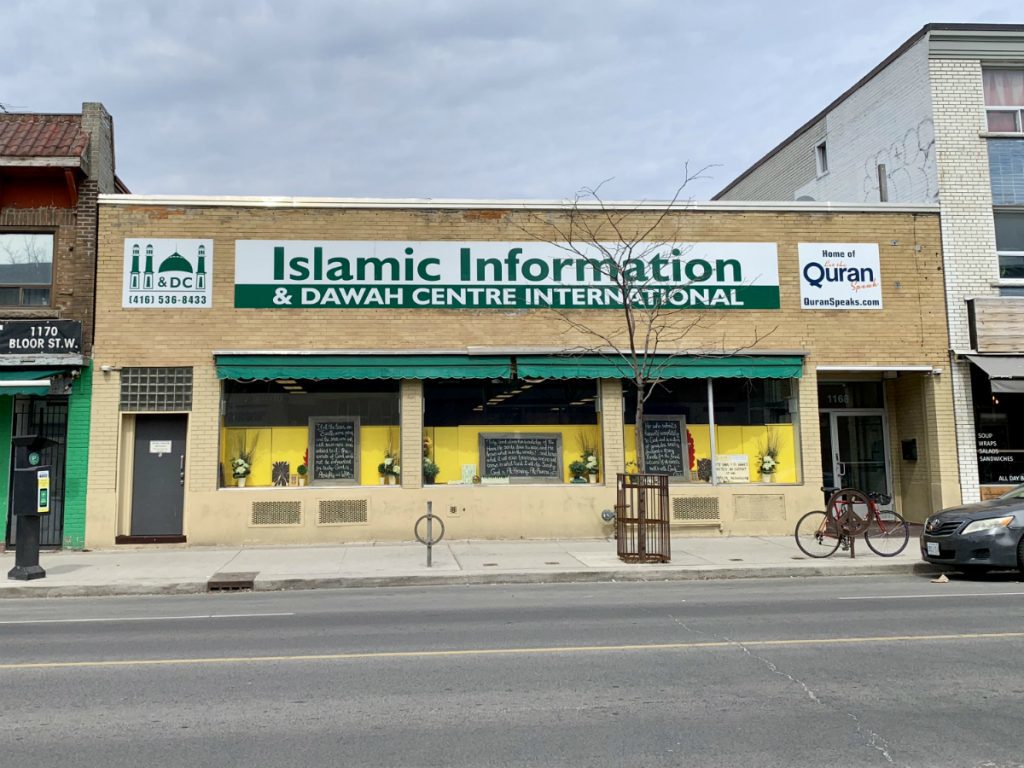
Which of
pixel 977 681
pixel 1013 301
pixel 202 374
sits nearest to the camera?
pixel 977 681

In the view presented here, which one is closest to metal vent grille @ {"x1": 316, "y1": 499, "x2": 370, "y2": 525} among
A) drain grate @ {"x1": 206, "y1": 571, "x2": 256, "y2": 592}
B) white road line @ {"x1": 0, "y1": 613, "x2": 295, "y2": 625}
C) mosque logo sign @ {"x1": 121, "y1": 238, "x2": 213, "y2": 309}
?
drain grate @ {"x1": 206, "y1": 571, "x2": 256, "y2": 592}

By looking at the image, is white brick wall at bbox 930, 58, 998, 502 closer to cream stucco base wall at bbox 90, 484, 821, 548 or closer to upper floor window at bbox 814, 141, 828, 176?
cream stucco base wall at bbox 90, 484, 821, 548

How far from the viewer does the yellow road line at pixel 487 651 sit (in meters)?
7.00

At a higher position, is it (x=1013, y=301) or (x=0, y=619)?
(x=1013, y=301)

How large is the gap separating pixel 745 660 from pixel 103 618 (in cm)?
707

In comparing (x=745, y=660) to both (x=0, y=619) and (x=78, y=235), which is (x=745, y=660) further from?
(x=78, y=235)

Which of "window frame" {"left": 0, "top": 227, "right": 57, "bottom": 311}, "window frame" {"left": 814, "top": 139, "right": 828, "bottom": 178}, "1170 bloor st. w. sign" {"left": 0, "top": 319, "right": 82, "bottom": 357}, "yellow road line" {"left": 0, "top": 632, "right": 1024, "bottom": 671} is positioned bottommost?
"yellow road line" {"left": 0, "top": 632, "right": 1024, "bottom": 671}

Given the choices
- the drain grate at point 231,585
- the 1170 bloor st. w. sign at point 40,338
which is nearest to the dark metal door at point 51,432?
the 1170 bloor st. w. sign at point 40,338

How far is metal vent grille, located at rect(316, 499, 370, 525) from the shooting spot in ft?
50.5

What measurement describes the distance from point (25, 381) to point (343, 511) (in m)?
5.89

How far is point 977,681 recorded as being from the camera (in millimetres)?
6117

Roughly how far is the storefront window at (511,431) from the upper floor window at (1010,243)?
28.9 feet

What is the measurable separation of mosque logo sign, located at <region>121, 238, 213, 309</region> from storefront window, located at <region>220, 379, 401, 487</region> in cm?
179

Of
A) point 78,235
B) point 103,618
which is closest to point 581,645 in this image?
point 103,618
